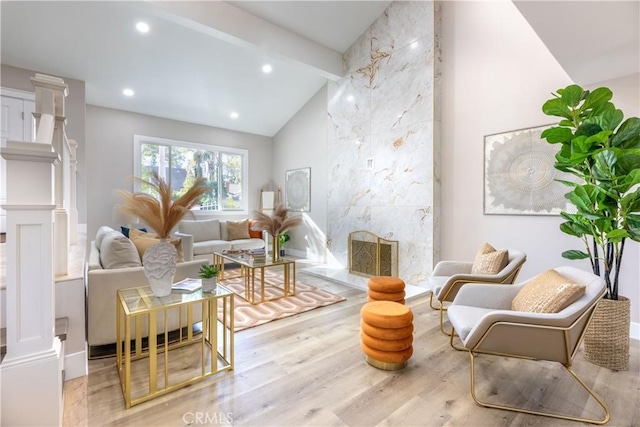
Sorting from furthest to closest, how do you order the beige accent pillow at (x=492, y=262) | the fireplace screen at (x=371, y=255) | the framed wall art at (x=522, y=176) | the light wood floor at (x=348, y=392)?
1. the fireplace screen at (x=371, y=255)
2. the framed wall art at (x=522, y=176)
3. the beige accent pillow at (x=492, y=262)
4. the light wood floor at (x=348, y=392)

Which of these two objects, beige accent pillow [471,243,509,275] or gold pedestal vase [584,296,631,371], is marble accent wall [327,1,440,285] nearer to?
beige accent pillow [471,243,509,275]

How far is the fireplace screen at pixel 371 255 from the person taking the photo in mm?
4414

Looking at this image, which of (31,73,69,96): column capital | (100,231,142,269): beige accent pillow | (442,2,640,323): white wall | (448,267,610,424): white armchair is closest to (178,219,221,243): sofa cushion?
(100,231,142,269): beige accent pillow

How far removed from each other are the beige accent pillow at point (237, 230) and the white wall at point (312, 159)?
4.03 feet

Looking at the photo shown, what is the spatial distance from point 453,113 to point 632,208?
7.74 ft

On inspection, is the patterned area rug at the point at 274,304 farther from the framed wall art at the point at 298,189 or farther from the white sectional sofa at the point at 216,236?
the framed wall art at the point at 298,189

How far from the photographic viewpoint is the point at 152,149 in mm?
Result: 5746

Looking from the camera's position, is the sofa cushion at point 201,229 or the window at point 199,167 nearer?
the sofa cushion at point 201,229

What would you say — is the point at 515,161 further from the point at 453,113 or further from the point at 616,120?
the point at 616,120

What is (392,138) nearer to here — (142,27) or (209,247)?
(209,247)

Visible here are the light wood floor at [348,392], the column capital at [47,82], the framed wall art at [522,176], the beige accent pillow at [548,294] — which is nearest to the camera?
the light wood floor at [348,392]

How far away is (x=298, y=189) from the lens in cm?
657

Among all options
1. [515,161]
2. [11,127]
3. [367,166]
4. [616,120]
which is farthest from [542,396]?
[11,127]

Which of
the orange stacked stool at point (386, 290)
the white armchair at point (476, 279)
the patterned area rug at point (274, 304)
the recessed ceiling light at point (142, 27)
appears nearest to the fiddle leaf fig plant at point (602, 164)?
the white armchair at point (476, 279)
